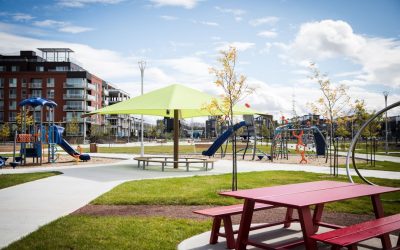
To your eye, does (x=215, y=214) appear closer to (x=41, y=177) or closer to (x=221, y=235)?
(x=221, y=235)

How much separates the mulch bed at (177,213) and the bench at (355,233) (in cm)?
215

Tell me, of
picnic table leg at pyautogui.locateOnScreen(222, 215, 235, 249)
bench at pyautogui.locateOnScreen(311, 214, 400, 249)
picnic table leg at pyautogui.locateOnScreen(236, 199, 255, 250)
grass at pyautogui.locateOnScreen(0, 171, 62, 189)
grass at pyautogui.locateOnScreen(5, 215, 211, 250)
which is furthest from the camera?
grass at pyautogui.locateOnScreen(0, 171, 62, 189)

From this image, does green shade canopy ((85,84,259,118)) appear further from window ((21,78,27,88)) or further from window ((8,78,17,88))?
window ((8,78,17,88))

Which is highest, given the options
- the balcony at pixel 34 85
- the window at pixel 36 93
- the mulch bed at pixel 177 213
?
the balcony at pixel 34 85

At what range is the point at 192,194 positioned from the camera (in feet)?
32.8

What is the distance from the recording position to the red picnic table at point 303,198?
179 inches

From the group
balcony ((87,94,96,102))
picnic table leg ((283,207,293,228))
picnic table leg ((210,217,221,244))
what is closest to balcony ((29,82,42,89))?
balcony ((87,94,96,102))

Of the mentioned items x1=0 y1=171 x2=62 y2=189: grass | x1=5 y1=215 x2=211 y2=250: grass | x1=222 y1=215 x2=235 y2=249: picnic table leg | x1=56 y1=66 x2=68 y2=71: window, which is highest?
x1=56 y1=66 x2=68 y2=71: window

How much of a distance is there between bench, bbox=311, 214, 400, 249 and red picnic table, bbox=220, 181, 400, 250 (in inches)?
9.1

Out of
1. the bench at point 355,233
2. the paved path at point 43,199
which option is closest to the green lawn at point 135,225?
the paved path at point 43,199

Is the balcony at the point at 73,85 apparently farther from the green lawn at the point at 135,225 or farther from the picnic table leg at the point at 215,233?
the picnic table leg at the point at 215,233

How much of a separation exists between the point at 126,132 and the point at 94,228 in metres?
113

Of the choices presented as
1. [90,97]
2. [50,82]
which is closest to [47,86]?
[50,82]

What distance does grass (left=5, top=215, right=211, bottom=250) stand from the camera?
5.51 metres
